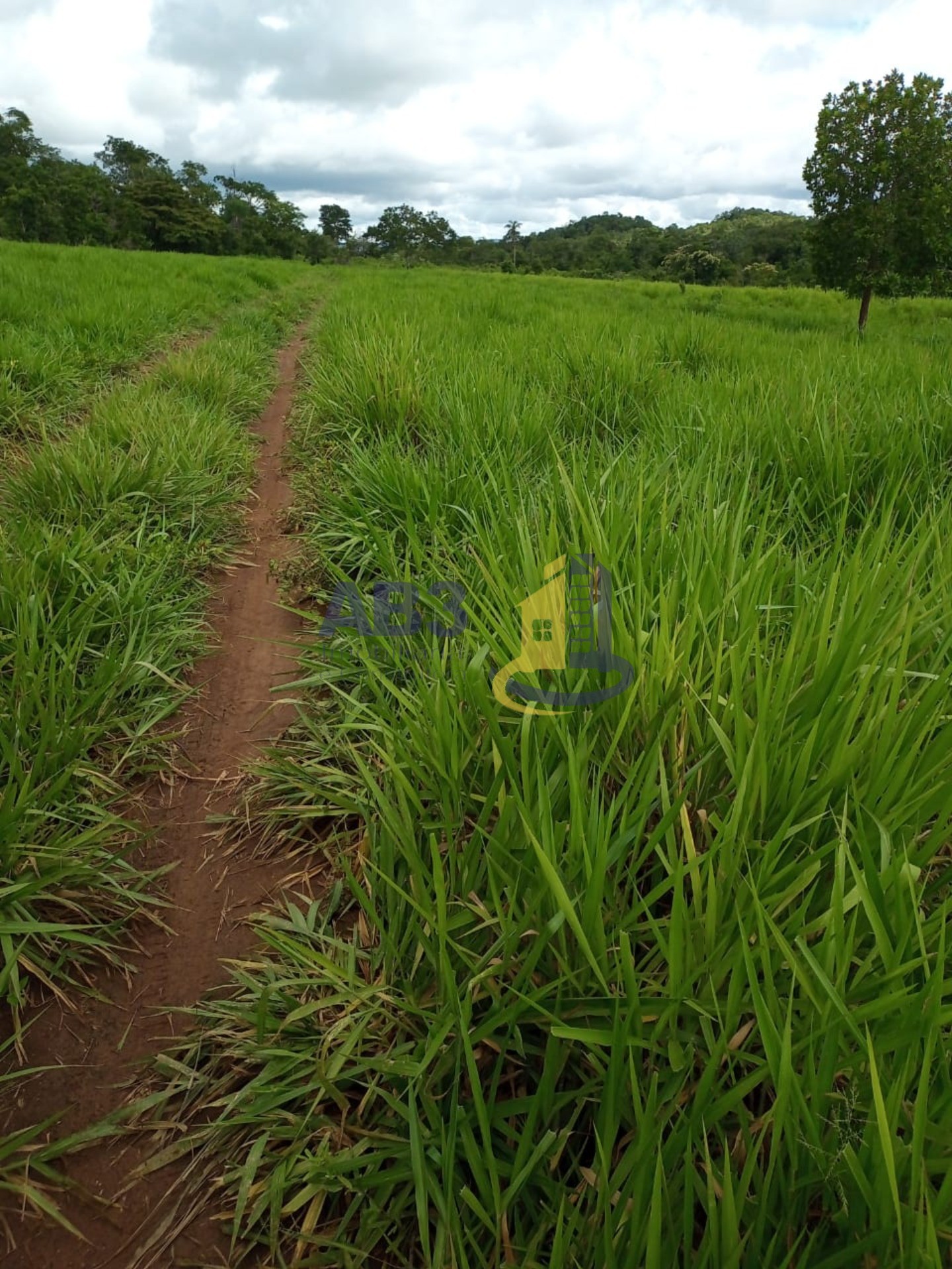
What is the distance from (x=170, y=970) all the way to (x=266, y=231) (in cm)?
5178

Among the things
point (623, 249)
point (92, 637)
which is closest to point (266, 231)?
point (623, 249)

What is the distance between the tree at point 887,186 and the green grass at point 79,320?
8.60m

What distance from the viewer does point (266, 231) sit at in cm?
4322

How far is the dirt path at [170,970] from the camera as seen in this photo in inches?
33.5

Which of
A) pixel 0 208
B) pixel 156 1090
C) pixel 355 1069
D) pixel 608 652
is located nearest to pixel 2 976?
pixel 156 1090

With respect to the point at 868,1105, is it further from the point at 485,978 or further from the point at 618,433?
the point at 618,433

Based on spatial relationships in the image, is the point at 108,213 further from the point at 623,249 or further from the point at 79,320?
the point at 79,320

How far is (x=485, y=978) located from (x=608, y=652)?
23.9 inches

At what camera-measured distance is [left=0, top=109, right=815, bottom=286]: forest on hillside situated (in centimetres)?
3353

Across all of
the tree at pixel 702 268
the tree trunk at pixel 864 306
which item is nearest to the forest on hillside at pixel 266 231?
the tree at pixel 702 268

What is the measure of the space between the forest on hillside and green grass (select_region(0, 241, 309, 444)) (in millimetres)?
21879

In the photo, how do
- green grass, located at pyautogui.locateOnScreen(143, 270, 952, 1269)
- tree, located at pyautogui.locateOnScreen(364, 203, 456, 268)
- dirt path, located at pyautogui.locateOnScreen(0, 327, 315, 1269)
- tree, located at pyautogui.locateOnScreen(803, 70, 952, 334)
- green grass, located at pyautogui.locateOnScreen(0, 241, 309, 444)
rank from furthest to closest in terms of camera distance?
tree, located at pyautogui.locateOnScreen(364, 203, 456, 268)
tree, located at pyautogui.locateOnScreen(803, 70, 952, 334)
green grass, located at pyautogui.locateOnScreen(0, 241, 309, 444)
dirt path, located at pyautogui.locateOnScreen(0, 327, 315, 1269)
green grass, located at pyautogui.locateOnScreen(143, 270, 952, 1269)

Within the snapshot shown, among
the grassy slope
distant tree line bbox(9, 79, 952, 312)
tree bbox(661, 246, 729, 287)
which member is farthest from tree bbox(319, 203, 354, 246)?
the grassy slope

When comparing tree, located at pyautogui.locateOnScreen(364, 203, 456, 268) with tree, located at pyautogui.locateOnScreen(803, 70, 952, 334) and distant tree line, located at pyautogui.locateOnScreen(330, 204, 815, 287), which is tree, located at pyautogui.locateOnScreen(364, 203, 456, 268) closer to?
distant tree line, located at pyautogui.locateOnScreen(330, 204, 815, 287)
